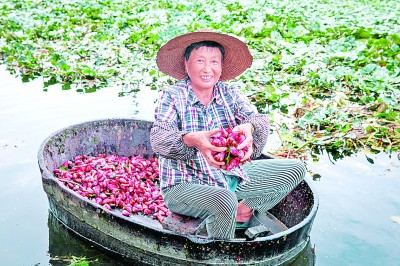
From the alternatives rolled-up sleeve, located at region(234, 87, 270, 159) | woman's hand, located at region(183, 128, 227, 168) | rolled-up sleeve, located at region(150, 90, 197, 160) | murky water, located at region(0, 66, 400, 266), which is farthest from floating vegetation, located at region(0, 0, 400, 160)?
woman's hand, located at region(183, 128, 227, 168)

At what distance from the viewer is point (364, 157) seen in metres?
4.37

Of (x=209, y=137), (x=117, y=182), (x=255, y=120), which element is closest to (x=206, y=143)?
(x=209, y=137)

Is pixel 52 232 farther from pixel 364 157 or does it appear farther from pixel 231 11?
pixel 231 11

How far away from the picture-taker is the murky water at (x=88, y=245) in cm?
307

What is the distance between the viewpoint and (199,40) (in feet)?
8.86

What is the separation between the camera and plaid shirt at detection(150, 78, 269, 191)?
2658 mm

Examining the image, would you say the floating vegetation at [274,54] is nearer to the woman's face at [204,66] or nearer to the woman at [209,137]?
the woman at [209,137]

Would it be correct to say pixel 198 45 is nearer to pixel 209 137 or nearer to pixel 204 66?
pixel 204 66

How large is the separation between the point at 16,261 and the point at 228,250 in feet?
4.53

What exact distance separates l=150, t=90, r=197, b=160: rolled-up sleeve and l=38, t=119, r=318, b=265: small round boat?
44 cm

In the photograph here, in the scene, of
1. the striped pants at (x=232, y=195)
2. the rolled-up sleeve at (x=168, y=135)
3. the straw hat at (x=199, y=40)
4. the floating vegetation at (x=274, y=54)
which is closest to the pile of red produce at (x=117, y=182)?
the striped pants at (x=232, y=195)

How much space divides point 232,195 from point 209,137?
403 millimetres

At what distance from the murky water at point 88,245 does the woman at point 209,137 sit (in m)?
0.64

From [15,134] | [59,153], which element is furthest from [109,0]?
[59,153]
